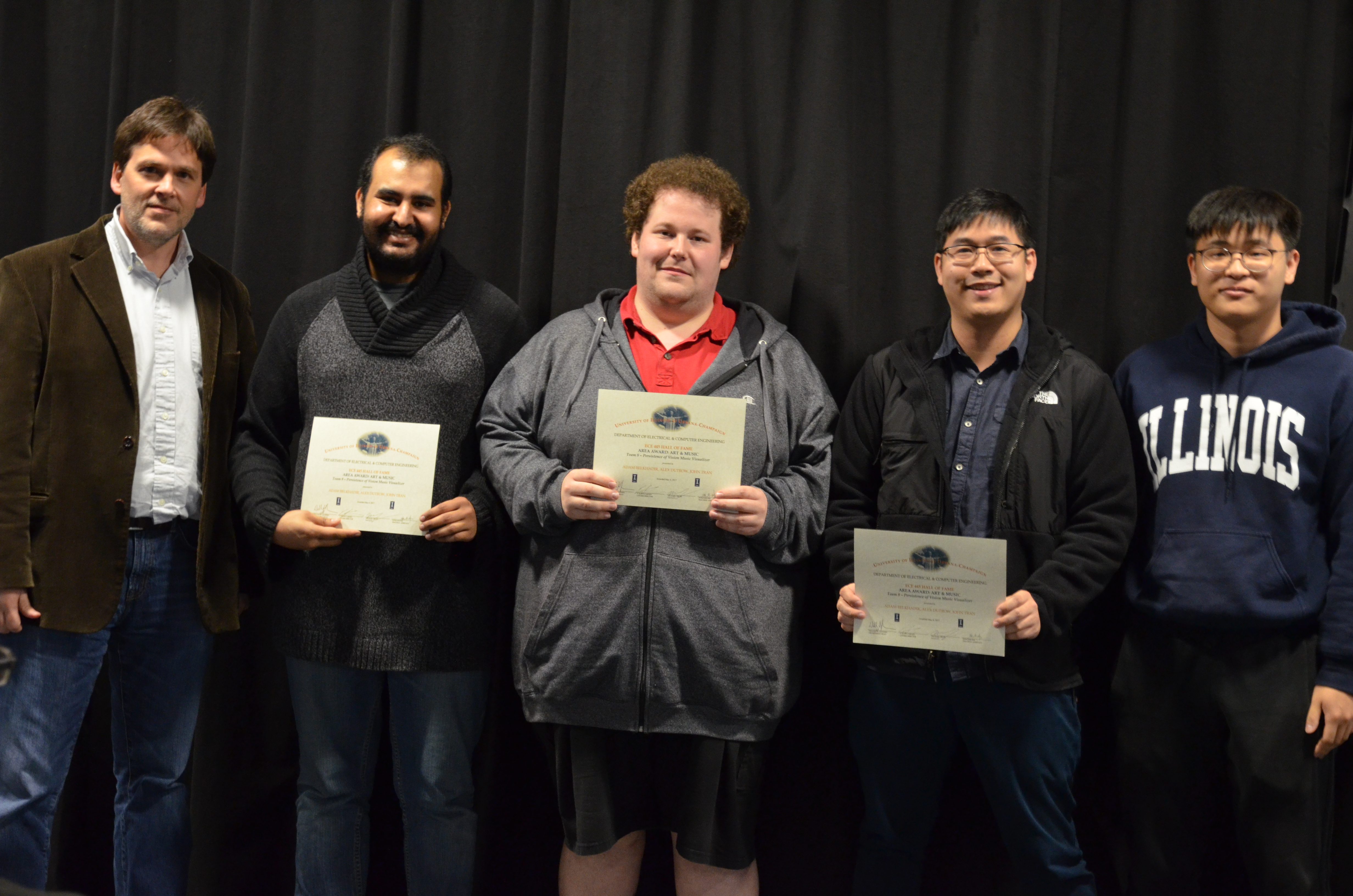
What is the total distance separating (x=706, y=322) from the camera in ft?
7.27

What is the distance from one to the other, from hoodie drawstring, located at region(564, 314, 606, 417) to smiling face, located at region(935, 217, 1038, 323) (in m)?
0.80

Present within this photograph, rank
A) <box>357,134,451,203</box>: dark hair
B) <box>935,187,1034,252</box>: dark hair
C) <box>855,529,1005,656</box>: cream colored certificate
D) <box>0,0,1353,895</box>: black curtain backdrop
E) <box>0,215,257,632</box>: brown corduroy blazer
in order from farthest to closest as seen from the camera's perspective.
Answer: <box>0,0,1353,895</box>: black curtain backdrop
<box>357,134,451,203</box>: dark hair
<box>935,187,1034,252</box>: dark hair
<box>0,215,257,632</box>: brown corduroy blazer
<box>855,529,1005,656</box>: cream colored certificate

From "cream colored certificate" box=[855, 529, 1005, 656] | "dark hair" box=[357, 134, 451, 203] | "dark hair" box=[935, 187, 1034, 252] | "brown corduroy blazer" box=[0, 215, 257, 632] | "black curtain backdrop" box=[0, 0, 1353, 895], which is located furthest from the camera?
"black curtain backdrop" box=[0, 0, 1353, 895]

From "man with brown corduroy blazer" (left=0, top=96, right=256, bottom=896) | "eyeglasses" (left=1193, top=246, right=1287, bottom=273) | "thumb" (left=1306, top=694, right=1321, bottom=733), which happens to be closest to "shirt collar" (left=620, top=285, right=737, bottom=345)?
"man with brown corduroy blazer" (left=0, top=96, right=256, bottom=896)

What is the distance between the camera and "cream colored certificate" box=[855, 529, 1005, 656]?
1.97 m

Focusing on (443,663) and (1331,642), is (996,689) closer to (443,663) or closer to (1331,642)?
(1331,642)

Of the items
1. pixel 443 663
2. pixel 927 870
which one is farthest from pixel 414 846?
pixel 927 870

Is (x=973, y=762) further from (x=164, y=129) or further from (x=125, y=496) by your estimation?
(x=164, y=129)

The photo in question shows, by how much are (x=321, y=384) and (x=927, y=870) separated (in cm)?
200

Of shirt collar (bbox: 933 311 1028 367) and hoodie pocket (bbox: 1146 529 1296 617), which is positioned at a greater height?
shirt collar (bbox: 933 311 1028 367)

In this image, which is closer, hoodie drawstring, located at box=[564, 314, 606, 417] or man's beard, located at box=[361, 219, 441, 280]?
hoodie drawstring, located at box=[564, 314, 606, 417]

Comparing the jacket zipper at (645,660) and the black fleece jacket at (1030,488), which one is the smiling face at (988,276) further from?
the jacket zipper at (645,660)

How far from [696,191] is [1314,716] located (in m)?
1.71

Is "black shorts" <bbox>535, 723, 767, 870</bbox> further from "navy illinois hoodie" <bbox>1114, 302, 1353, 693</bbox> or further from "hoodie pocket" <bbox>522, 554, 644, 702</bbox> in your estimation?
"navy illinois hoodie" <bbox>1114, 302, 1353, 693</bbox>
